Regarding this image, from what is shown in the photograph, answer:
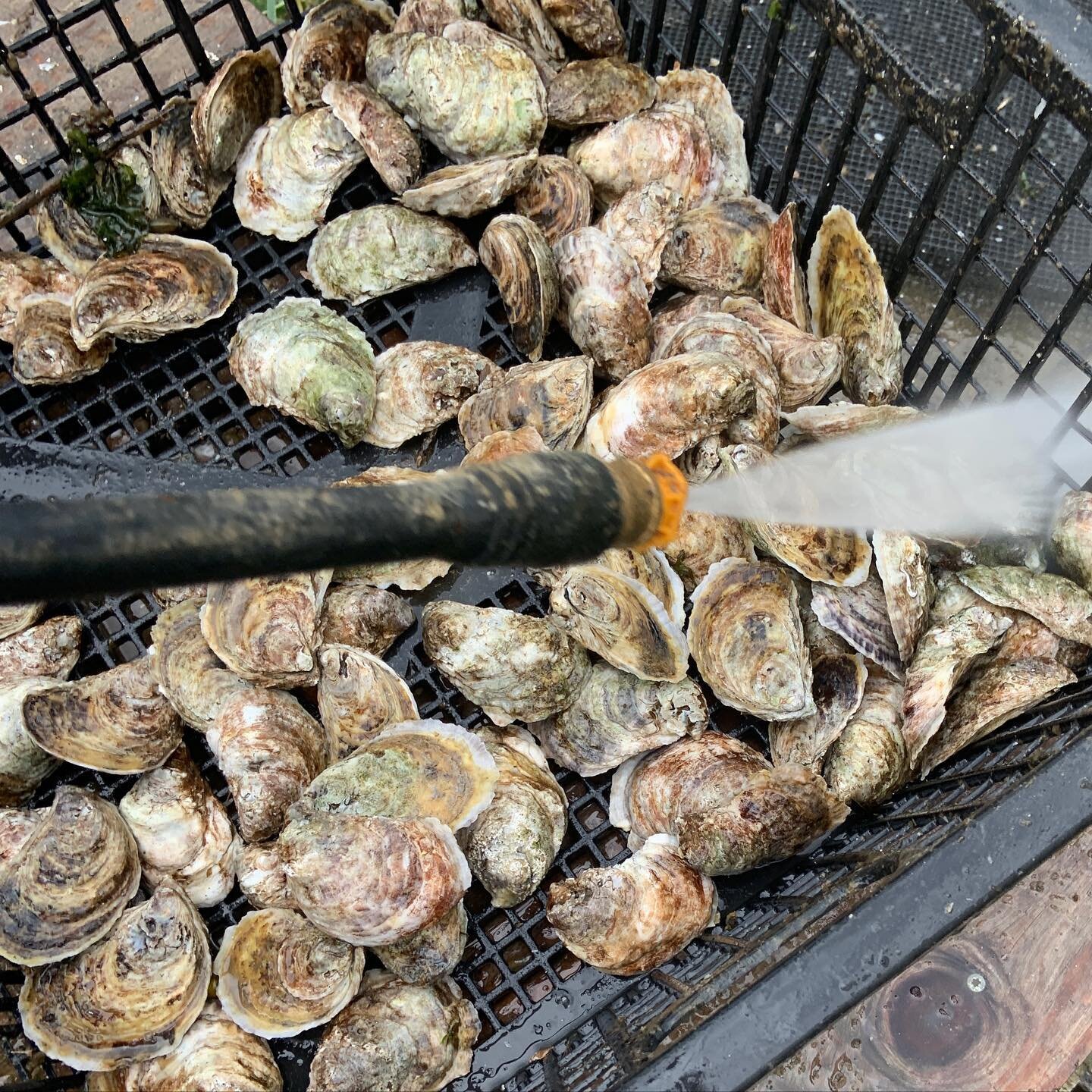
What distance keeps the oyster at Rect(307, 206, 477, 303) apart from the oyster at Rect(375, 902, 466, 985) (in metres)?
1.04

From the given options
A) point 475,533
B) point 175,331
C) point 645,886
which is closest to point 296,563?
point 475,533

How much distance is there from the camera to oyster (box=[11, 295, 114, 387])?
1.70 m

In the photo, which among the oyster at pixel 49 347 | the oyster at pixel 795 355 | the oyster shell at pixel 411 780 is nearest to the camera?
the oyster shell at pixel 411 780

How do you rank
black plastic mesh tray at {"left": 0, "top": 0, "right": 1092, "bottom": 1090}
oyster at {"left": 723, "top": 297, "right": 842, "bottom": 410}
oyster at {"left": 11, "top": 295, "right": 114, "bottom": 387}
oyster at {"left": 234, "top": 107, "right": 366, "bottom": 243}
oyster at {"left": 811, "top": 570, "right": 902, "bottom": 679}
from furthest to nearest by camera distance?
1. oyster at {"left": 234, "top": 107, "right": 366, "bottom": 243}
2. oyster at {"left": 11, "top": 295, "right": 114, "bottom": 387}
3. oyster at {"left": 723, "top": 297, "right": 842, "bottom": 410}
4. oyster at {"left": 811, "top": 570, "right": 902, "bottom": 679}
5. black plastic mesh tray at {"left": 0, "top": 0, "right": 1092, "bottom": 1090}

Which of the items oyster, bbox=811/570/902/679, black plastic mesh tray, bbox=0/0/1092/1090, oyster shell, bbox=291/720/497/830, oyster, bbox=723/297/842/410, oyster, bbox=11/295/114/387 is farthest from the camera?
oyster, bbox=11/295/114/387

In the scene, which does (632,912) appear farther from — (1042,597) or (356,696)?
(1042,597)

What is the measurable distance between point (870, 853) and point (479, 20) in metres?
1.63

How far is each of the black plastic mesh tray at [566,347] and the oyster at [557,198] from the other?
0.16 metres

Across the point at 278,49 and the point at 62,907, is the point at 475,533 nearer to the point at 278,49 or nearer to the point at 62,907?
the point at 62,907

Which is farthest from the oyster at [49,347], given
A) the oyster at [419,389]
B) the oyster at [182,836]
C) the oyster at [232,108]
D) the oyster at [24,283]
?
the oyster at [182,836]

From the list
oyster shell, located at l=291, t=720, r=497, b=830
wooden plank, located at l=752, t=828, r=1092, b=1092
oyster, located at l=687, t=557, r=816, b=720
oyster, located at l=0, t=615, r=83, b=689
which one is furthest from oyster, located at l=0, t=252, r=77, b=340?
wooden plank, located at l=752, t=828, r=1092, b=1092

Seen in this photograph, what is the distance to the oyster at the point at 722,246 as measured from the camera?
1733mm

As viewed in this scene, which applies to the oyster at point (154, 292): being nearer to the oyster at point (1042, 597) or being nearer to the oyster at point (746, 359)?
the oyster at point (746, 359)

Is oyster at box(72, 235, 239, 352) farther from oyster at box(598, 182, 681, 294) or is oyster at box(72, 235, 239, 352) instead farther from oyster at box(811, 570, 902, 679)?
oyster at box(811, 570, 902, 679)
